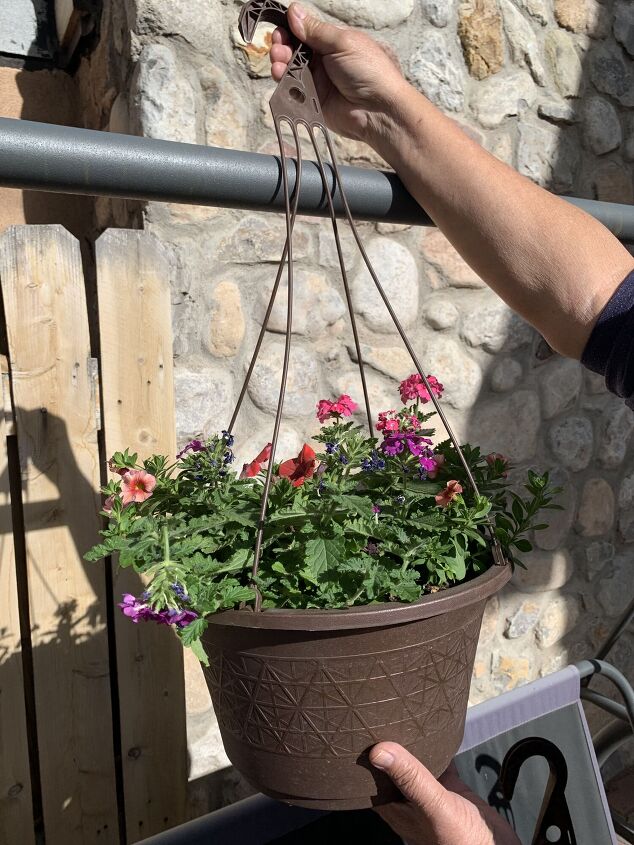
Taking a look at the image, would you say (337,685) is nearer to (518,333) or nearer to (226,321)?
(226,321)

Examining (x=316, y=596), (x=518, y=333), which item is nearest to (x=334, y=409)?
(x=316, y=596)

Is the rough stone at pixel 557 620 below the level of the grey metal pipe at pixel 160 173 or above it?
below

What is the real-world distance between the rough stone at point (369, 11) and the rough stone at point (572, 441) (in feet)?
4.90

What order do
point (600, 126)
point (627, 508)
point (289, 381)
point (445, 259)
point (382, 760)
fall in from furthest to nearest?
point (627, 508)
point (600, 126)
point (445, 259)
point (289, 381)
point (382, 760)

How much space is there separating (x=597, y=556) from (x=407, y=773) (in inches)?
86.5

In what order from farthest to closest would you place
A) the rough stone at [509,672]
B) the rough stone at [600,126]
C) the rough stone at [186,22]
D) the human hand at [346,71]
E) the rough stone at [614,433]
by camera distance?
1. the rough stone at [614,433]
2. the rough stone at [509,672]
3. the rough stone at [600,126]
4. the rough stone at [186,22]
5. the human hand at [346,71]

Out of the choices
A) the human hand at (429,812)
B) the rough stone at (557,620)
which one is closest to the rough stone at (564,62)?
the rough stone at (557,620)

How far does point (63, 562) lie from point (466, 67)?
6.44 feet

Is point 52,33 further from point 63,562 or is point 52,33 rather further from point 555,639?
point 555,639

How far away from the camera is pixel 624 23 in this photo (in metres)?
2.67

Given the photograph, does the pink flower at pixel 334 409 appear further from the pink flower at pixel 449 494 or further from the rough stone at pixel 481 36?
the rough stone at pixel 481 36

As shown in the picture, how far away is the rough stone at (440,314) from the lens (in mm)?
2398

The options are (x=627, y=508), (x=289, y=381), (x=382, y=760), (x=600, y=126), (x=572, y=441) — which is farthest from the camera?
(x=627, y=508)

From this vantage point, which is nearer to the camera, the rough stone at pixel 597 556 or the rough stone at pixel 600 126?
the rough stone at pixel 600 126
